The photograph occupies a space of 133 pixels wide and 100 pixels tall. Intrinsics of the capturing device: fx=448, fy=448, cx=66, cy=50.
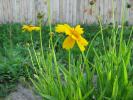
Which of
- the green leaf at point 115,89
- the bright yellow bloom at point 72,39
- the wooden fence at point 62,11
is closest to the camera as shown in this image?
the bright yellow bloom at point 72,39

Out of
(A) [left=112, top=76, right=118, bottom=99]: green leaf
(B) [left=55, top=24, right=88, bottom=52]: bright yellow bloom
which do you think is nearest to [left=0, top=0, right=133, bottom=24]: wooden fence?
(A) [left=112, top=76, right=118, bottom=99]: green leaf

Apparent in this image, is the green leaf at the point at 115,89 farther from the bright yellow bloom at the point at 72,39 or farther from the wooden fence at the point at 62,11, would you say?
the wooden fence at the point at 62,11

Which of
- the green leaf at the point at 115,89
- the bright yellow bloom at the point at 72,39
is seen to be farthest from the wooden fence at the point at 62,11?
the bright yellow bloom at the point at 72,39

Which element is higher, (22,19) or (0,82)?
(22,19)

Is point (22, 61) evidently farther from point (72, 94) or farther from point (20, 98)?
point (72, 94)

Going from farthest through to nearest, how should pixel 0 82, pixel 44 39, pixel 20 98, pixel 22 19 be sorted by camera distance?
1. pixel 22 19
2. pixel 44 39
3. pixel 0 82
4. pixel 20 98

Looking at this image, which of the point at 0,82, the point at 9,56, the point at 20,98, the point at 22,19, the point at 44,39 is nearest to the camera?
the point at 20,98

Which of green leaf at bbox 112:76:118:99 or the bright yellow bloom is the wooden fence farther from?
the bright yellow bloom

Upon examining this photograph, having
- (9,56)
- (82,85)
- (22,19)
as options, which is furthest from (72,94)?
(22,19)

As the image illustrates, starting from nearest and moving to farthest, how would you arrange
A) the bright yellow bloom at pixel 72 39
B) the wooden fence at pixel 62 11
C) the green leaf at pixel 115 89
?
the bright yellow bloom at pixel 72 39 → the green leaf at pixel 115 89 → the wooden fence at pixel 62 11
